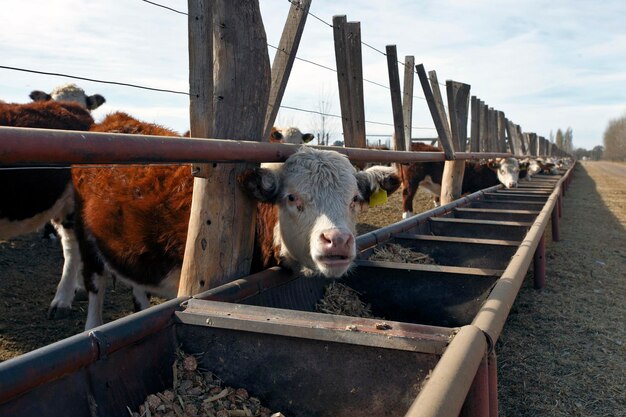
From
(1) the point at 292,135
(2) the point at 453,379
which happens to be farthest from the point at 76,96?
(2) the point at 453,379

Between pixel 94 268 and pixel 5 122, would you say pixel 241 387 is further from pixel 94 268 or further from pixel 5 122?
pixel 5 122

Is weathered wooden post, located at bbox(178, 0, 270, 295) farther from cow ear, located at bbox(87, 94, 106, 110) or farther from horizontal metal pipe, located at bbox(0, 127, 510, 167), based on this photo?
cow ear, located at bbox(87, 94, 106, 110)

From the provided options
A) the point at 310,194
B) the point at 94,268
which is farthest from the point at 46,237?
the point at 310,194

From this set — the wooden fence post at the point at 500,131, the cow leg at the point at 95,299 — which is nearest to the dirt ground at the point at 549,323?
the cow leg at the point at 95,299

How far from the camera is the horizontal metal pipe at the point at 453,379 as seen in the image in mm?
1145

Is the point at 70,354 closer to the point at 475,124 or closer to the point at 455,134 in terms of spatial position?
the point at 455,134

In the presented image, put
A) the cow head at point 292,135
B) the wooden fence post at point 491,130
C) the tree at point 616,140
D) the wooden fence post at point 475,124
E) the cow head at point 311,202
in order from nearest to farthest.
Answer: the cow head at point 311,202
the cow head at point 292,135
the wooden fence post at point 475,124
the wooden fence post at point 491,130
the tree at point 616,140

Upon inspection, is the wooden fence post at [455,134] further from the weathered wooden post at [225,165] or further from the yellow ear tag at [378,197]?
the weathered wooden post at [225,165]

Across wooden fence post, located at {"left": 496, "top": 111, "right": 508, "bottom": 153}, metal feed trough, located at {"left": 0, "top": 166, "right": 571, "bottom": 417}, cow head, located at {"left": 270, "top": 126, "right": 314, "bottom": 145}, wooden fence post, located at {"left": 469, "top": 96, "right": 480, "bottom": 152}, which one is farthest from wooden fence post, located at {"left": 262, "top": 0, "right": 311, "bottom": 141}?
wooden fence post, located at {"left": 496, "top": 111, "right": 508, "bottom": 153}

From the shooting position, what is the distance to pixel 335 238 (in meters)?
2.54

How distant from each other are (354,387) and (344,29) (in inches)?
147

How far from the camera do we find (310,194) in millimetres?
2908

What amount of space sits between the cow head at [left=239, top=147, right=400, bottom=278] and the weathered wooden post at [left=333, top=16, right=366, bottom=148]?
6.18 ft

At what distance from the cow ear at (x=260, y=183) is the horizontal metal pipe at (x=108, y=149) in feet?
0.27
